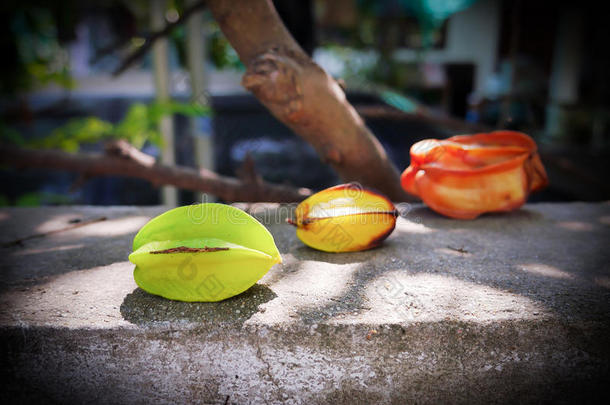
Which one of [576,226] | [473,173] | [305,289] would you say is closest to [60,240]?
[305,289]

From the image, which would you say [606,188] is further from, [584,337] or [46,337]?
[46,337]

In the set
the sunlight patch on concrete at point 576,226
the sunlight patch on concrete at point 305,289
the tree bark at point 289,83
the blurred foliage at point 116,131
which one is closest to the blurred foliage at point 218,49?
the blurred foliage at point 116,131

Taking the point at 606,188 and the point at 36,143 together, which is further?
the point at 36,143

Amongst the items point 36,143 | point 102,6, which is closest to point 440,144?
point 36,143

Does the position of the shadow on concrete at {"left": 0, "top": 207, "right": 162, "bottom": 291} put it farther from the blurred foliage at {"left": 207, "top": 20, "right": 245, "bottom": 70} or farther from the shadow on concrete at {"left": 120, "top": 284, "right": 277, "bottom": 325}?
the blurred foliage at {"left": 207, "top": 20, "right": 245, "bottom": 70}

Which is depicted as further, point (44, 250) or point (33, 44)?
point (33, 44)

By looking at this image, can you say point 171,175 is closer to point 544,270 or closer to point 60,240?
point 60,240

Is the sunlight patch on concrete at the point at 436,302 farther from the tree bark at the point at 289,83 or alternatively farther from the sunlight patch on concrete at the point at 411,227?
the tree bark at the point at 289,83
